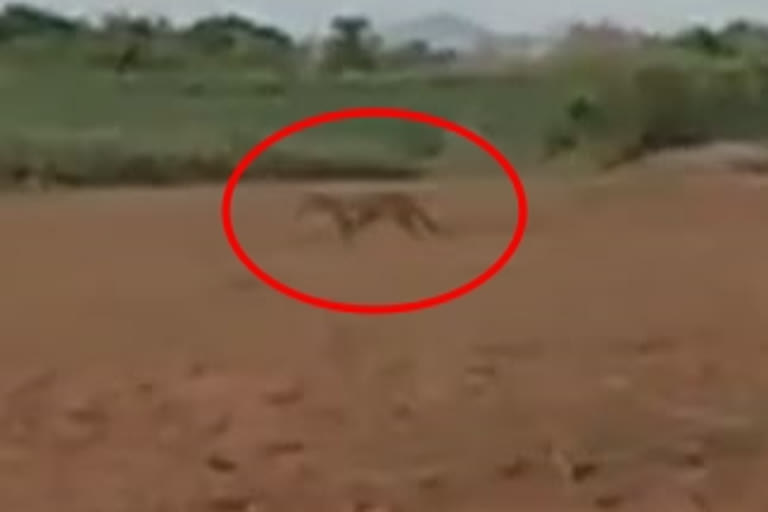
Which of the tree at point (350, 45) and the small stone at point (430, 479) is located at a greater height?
the tree at point (350, 45)

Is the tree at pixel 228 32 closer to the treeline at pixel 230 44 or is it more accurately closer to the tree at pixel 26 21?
the treeline at pixel 230 44

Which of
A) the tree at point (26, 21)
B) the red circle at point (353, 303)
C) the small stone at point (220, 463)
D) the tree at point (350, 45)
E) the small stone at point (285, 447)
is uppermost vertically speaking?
the tree at point (26, 21)

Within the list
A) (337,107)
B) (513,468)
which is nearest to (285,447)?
(513,468)

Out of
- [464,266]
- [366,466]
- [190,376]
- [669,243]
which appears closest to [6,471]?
[190,376]

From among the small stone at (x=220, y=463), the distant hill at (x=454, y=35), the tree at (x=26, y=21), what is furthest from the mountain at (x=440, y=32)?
the small stone at (x=220, y=463)

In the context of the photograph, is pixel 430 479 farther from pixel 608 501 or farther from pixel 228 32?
pixel 228 32

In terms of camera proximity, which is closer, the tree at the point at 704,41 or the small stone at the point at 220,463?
the small stone at the point at 220,463

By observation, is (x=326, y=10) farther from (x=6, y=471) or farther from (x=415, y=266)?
(x=6, y=471)

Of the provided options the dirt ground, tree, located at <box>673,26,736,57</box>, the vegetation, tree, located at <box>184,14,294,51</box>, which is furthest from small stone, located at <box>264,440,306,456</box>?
tree, located at <box>673,26,736,57</box>

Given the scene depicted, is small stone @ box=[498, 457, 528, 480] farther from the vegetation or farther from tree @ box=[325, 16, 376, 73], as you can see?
tree @ box=[325, 16, 376, 73]
